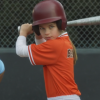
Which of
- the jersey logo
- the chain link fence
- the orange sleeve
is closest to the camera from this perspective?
→ the orange sleeve

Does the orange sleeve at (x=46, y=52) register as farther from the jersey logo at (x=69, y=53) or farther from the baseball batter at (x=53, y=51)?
the jersey logo at (x=69, y=53)

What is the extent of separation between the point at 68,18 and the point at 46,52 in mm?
1858

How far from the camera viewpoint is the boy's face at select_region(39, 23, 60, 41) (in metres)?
1.87

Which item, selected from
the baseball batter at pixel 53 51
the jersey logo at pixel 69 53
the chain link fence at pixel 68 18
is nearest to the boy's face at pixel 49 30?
the baseball batter at pixel 53 51

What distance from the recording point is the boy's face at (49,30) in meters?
1.87

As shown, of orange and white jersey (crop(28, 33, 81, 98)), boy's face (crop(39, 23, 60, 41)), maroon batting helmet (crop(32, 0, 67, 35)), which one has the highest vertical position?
maroon batting helmet (crop(32, 0, 67, 35))

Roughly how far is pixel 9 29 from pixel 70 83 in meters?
2.05

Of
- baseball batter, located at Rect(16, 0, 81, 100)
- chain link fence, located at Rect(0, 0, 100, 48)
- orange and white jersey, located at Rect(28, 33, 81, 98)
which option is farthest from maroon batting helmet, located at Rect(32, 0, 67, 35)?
chain link fence, located at Rect(0, 0, 100, 48)

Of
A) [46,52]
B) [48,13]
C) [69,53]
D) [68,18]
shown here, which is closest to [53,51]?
[46,52]

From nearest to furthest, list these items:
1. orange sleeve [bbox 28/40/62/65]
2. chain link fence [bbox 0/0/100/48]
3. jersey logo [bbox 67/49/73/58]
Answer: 1. orange sleeve [bbox 28/40/62/65]
2. jersey logo [bbox 67/49/73/58]
3. chain link fence [bbox 0/0/100/48]

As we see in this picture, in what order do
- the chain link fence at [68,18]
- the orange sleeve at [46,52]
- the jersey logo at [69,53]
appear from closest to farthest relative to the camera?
1. the orange sleeve at [46,52]
2. the jersey logo at [69,53]
3. the chain link fence at [68,18]

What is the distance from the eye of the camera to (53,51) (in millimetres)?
1850

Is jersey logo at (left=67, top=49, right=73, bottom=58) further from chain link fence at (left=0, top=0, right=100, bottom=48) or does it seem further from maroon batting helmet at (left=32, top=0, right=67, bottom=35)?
chain link fence at (left=0, top=0, right=100, bottom=48)

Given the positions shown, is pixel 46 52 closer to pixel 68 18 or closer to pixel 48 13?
pixel 48 13
